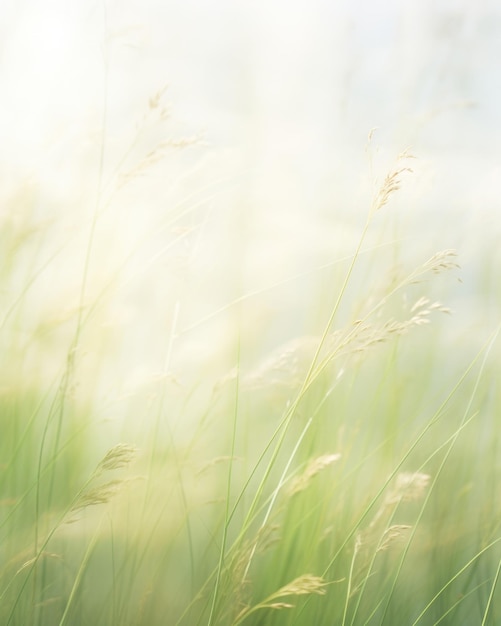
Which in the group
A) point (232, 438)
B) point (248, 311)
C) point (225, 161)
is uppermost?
point (225, 161)

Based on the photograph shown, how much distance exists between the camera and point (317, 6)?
1352mm

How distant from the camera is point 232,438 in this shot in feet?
4.17

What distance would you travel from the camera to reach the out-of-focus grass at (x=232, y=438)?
47.8 inches

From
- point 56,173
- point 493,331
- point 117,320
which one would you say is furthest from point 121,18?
point 493,331

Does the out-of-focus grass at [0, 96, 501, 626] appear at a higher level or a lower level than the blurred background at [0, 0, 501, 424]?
lower

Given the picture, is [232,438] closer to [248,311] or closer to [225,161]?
[248,311]

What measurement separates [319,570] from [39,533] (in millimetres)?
469

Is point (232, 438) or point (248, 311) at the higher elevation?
point (248, 311)

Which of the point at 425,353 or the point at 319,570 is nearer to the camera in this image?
the point at 319,570

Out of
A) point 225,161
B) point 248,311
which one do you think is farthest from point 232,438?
point 225,161

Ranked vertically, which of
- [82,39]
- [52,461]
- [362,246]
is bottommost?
[52,461]

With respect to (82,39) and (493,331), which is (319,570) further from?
(82,39)

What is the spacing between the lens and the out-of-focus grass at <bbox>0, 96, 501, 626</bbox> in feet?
3.98

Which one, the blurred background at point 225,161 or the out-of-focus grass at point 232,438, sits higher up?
the blurred background at point 225,161
